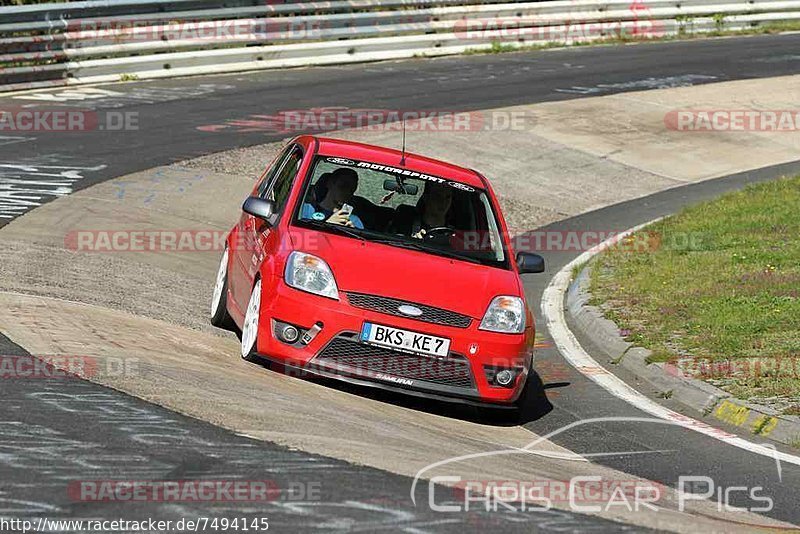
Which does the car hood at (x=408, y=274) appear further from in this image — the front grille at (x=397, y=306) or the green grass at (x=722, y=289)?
the green grass at (x=722, y=289)

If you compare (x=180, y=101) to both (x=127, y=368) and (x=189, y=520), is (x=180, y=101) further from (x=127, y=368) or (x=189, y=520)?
(x=189, y=520)

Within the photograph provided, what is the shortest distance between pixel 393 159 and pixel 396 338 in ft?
6.80

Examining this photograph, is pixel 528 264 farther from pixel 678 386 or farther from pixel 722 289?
pixel 722 289

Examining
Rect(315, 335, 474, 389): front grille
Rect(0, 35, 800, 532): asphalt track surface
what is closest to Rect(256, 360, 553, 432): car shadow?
Rect(0, 35, 800, 532): asphalt track surface

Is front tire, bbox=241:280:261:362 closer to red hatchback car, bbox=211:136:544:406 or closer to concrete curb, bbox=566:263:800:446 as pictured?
red hatchback car, bbox=211:136:544:406

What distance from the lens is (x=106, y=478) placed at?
19.0 feet

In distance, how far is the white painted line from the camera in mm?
8812

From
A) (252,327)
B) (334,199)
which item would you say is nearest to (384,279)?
(252,327)

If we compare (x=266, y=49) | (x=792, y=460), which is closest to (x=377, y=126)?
(x=266, y=49)

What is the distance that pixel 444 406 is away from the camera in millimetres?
9406

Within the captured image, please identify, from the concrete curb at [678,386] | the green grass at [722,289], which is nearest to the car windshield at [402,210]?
Result: the concrete curb at [678,386]

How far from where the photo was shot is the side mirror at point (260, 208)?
9578 millimetres

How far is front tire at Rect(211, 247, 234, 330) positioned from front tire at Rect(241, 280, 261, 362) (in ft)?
3.91

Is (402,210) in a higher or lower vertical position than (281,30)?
lower
